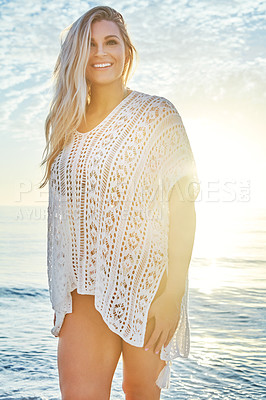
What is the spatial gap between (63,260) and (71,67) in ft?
3.11

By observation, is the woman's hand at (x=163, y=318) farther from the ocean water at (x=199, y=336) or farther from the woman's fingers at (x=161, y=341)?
the ocean water at (x=199, y=336)

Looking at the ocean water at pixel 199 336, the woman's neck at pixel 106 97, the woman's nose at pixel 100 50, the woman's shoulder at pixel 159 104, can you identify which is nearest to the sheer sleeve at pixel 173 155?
the woman's shoulder at pixel 159 104

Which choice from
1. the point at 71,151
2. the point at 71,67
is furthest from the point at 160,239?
the point at 71,67

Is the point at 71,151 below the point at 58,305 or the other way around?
the other way around

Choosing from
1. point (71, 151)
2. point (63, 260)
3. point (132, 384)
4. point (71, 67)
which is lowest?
point (132, 384)

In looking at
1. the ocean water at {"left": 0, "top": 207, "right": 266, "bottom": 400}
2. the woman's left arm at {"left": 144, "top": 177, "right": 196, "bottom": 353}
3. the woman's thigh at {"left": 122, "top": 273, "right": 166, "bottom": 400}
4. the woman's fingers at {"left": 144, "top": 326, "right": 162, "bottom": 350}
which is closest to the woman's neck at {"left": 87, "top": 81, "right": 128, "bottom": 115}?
the woman's left arm at {"left": 144, "top": 177, "right": 196, "bottom": 353}

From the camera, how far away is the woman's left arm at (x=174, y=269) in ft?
6.56

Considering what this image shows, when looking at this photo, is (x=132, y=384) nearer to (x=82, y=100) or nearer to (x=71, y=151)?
(x=71, y=151)

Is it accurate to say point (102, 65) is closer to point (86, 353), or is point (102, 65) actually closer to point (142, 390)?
point (86, 353)

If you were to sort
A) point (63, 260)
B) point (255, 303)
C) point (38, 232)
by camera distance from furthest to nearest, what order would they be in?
point (38, 232)
point (255, 303)
point (63, 260)

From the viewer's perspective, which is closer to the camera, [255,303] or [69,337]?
[69,337]

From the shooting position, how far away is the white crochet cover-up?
205 cm

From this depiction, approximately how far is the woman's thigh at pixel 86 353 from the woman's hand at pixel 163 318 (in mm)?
181

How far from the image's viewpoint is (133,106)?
7.45 feet
